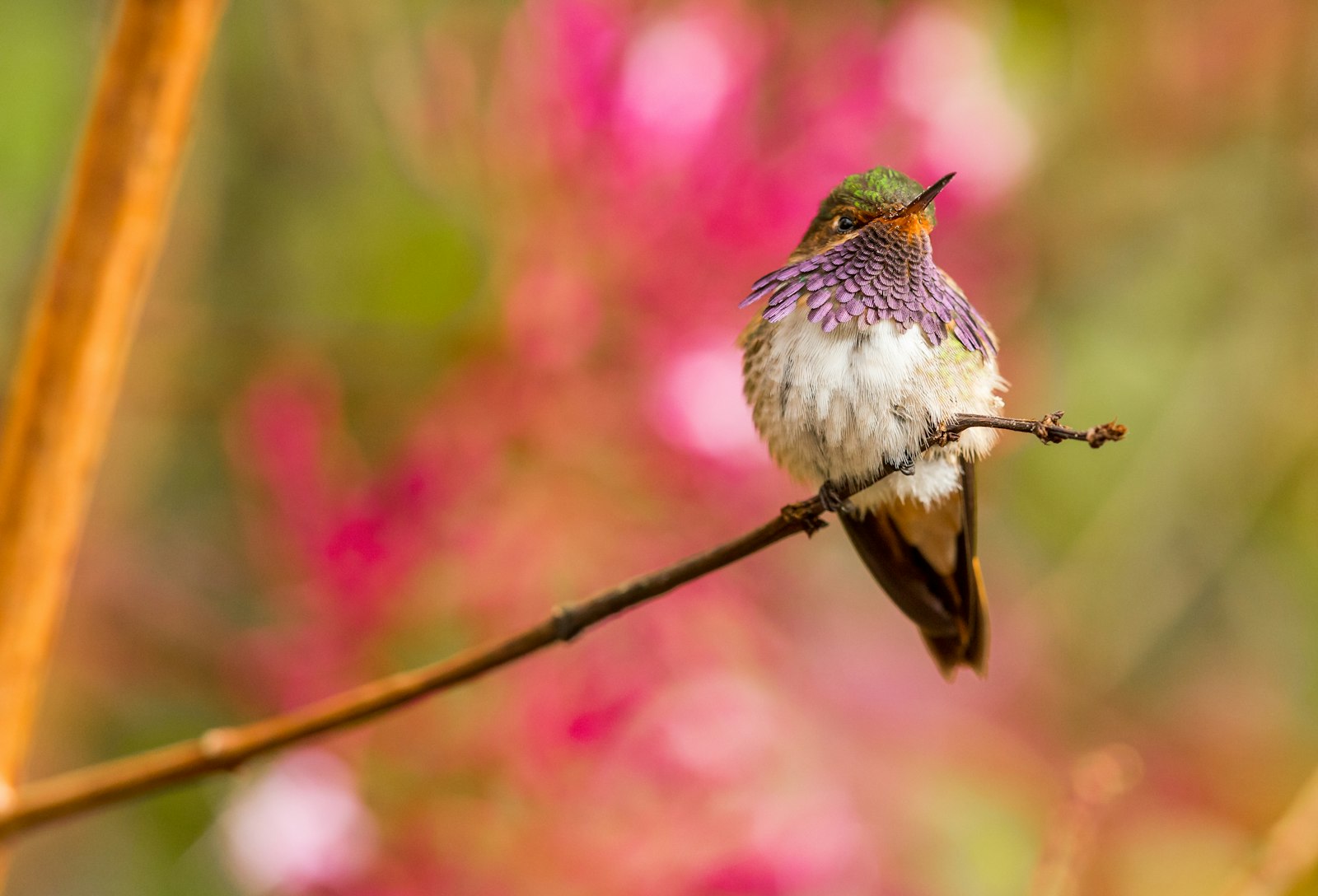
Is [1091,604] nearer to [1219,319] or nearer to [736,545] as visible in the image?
[1219,319]

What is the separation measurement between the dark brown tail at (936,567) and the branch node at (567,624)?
173mm

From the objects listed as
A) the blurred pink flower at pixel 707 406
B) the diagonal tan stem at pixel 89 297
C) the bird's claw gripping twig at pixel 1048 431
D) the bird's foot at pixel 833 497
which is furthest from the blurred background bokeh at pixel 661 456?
the diagonal tan stem at pixel 89 297

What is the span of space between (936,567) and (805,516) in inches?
7.8

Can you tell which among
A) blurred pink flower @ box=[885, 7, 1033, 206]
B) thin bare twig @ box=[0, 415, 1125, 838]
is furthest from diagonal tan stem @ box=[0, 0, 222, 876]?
blurred pink flower @ box=[885, 7, 1033, 206]

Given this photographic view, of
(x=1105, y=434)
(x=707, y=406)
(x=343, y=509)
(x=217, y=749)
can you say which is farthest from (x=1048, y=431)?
(x=343, y=509)

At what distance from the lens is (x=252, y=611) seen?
68.7 inches

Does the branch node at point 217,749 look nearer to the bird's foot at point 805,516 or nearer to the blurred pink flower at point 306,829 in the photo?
the bird's foot at point 805,516

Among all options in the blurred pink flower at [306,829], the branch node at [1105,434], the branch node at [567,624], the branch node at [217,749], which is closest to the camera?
the branch node at [1105,434]

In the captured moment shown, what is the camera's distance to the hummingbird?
45 centimetres

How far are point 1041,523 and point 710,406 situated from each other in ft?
3.07

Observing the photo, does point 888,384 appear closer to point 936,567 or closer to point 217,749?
point 936,567

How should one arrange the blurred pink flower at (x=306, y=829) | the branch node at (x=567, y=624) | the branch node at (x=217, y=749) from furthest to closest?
1. the blurred pink flower at (x=306, y=829)
2. the branch node at (x=217, y=749)
3. the branch node at (x=567, y=624)

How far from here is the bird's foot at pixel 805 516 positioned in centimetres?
43

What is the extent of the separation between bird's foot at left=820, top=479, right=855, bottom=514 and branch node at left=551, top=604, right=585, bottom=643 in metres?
0.11
